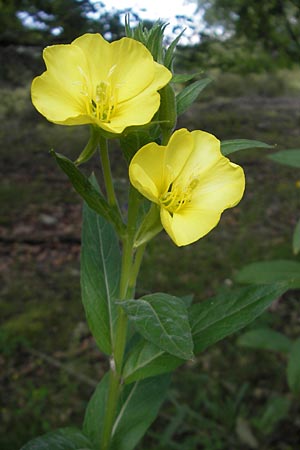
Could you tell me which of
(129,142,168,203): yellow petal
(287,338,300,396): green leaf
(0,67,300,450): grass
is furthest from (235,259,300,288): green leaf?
(129,142,168,203): yellow petal

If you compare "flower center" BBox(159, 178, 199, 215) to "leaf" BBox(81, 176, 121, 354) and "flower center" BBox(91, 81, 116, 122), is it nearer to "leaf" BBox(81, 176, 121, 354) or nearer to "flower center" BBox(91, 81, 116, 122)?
"flower center" BBox(91, 81, 116, 122)

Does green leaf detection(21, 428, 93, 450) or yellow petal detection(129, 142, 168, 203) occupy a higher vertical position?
yellow petal detection(129, 142, 168, 203)

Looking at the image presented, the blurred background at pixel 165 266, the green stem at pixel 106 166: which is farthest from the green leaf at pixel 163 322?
the blurred background at pixel 165 266

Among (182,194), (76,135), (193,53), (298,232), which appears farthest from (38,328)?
(76,135)

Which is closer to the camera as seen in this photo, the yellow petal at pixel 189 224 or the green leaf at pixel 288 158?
the yellow petal at pixel 189 224

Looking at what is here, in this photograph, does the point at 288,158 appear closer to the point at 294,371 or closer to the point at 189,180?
the point at 189,180

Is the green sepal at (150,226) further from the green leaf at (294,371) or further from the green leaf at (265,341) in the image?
the green leaf at (265,341)

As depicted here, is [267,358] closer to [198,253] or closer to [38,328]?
[198,253]
